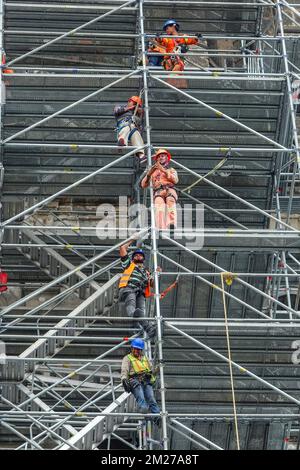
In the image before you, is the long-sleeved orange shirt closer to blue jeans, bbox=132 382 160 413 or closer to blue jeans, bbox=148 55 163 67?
blue jeans, bbox=148 55 163 67

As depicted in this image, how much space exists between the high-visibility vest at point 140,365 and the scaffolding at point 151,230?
0.39m

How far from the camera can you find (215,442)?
45.1m

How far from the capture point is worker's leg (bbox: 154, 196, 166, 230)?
45.2 metres

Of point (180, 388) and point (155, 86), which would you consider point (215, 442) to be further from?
point (155, 86)

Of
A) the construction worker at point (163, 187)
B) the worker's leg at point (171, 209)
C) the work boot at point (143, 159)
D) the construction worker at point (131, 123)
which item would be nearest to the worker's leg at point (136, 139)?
the construction worker at point (131, 123)

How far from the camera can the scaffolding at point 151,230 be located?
4369cm

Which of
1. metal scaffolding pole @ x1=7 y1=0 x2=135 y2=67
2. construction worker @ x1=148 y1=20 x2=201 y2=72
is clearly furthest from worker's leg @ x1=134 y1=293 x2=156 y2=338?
metal scaffolding pole @ x1=7 y1=0 x2=135 y2=67
